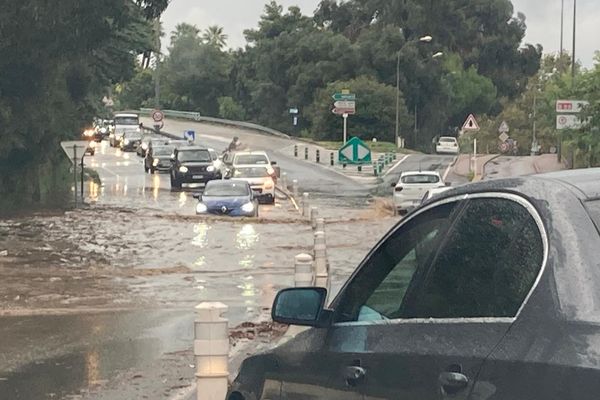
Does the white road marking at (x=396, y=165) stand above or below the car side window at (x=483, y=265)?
below

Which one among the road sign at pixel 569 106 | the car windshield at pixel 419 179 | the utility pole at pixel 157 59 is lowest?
the car windshield at pixel 419 179

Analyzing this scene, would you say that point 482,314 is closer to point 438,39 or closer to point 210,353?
point 210,353

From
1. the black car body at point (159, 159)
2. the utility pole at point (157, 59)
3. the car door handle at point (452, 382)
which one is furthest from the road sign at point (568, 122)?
the utility pole at point (157, 59)

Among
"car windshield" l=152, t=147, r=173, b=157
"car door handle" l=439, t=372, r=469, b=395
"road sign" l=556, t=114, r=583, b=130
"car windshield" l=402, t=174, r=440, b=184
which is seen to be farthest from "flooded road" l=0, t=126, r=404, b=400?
"car windshield" l=152, t=147, r=173, b=157

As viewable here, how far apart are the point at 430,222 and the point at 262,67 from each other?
98344 mm

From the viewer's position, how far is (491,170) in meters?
53.8

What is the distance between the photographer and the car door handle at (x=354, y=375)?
371cm

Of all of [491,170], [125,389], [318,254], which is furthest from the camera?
[491,170]

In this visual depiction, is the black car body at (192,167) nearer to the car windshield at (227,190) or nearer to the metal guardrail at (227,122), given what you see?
the car windshield at (227,190)

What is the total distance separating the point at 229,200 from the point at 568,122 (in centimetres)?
999

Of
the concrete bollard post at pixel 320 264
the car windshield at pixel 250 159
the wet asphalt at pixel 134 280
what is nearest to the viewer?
the wet asphalt at pixel 134 280

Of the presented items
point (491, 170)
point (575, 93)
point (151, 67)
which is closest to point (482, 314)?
point (575, 93)

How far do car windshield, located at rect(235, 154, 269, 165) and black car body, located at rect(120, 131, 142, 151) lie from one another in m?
30.6

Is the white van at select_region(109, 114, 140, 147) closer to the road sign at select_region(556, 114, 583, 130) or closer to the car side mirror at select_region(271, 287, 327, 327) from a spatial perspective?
the road sign at select_region(556, 114, 583, 130)
